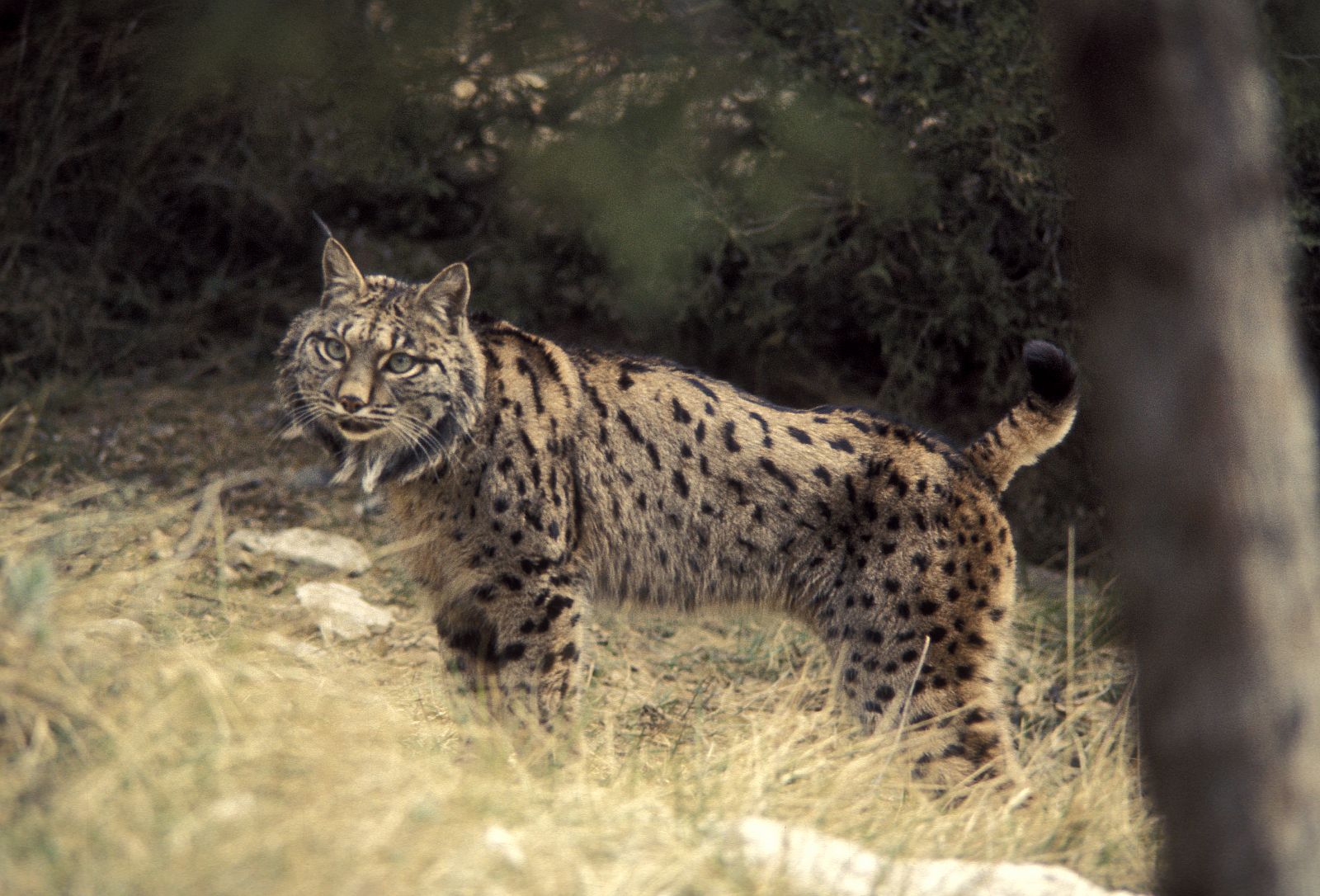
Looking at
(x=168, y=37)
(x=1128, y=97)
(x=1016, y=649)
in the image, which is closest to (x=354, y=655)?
(x=1016, y=649)

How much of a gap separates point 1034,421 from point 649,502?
4.34ft

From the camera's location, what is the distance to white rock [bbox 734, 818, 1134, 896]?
299 centimetres

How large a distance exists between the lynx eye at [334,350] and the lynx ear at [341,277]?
203mm

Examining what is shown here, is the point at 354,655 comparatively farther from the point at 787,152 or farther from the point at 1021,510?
the point at 1021,510

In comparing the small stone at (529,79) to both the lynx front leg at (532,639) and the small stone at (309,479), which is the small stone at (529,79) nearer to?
the small stone at (309,479)

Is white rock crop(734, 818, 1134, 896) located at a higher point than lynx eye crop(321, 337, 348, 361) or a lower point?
lower

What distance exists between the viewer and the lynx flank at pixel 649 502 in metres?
4.41

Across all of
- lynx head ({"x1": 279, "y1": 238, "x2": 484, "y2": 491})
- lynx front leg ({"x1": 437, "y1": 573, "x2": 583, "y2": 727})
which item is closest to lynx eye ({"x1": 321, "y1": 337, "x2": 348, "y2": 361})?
lynx head ({"x1": 279, "y1": 238, "x2": 484, "y2": 491})

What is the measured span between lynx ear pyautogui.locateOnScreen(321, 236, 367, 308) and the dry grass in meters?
0.95

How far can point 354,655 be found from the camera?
5184 millimetres

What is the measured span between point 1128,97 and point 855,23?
12.3ft

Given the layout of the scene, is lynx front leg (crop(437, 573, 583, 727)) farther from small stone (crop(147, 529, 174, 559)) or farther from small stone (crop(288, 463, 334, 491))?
small stone (crop(288, 463, 334, 491))

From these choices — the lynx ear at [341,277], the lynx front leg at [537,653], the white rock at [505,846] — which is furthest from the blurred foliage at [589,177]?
the white rock at [505,846]

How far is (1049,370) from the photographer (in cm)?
434
